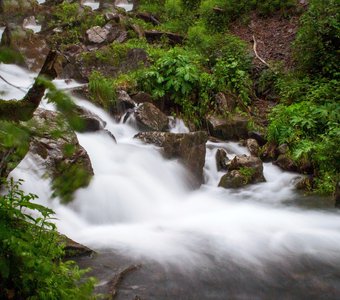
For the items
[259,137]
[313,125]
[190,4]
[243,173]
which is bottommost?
[243,173]

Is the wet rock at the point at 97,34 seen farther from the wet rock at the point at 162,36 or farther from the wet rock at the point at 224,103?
the wet rock at the point at 224,103

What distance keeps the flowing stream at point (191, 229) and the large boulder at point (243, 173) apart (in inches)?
7.0

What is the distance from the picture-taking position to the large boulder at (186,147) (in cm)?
812

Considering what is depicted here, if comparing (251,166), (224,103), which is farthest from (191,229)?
(224,103)

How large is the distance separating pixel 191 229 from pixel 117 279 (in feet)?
6.97

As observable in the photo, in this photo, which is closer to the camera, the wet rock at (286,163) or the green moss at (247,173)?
the green moss at (247,173)

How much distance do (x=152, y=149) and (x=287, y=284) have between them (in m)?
4.40

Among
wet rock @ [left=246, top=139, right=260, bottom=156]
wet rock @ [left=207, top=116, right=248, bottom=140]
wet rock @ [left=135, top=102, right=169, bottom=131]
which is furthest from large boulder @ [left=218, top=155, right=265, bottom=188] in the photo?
wet rock @ [left=135, top=102, right=169, bottom=131]

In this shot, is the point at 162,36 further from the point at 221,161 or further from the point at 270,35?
the point at 221,161

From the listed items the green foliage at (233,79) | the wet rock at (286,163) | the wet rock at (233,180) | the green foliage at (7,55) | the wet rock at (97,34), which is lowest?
the green foliage at (7,55)

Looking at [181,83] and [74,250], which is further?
[181,83]

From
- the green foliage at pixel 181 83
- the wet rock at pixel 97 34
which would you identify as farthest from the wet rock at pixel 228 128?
the wet rock at pixel 97 34

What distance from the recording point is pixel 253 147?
9.67 metres

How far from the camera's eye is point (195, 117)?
10.4 metres
